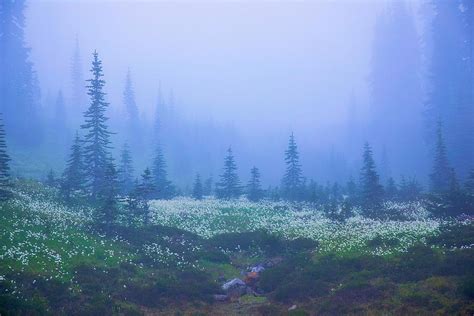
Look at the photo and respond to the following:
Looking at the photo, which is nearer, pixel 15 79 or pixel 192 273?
pixel 192 273

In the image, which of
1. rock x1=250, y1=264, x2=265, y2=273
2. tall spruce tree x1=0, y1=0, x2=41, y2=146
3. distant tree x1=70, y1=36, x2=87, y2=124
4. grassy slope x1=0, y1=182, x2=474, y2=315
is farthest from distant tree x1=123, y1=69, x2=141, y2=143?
rock x1=250, y1=264, x2=265, y2=273

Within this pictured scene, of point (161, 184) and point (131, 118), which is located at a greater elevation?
point (131, 118)

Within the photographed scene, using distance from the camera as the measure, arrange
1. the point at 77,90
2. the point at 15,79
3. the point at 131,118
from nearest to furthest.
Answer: the point at 15,79 → the point at 131,118 → the point at 77,90

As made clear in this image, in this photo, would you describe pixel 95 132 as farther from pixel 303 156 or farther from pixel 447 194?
pixel 303 156

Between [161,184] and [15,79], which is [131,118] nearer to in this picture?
[15,79]

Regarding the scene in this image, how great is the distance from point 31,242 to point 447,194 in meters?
30.2

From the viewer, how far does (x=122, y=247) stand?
24469 millimetres

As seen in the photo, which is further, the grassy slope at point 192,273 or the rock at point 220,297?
the rock at point 220,297

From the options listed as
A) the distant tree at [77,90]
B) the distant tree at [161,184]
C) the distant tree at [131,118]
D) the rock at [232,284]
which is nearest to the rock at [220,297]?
the rock at [232,284]

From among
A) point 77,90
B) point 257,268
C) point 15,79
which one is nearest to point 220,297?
point 257,268

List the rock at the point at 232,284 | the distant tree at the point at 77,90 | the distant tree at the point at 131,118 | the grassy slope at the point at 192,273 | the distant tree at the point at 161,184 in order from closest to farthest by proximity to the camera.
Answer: the grassy slope at the point at 192,273, the rock at the point at 232,284, the distant tree at the point at 161,184, the distant tree at the point at 131,118, the distant tree at the point at 77,90

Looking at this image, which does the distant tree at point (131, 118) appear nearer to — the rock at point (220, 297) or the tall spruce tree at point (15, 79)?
the tall spruce tree at point (15, 79)

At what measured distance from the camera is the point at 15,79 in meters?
85.4

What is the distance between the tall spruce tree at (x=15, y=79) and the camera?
8206 cm
